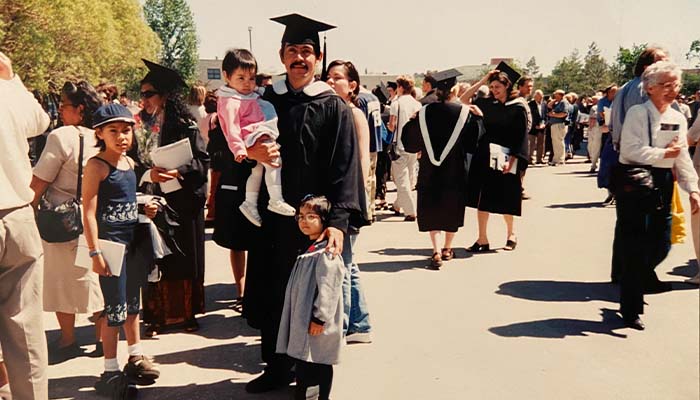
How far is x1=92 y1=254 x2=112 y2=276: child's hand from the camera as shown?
3652mm

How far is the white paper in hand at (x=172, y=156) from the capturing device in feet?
15.4

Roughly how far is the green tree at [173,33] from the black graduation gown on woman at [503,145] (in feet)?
146

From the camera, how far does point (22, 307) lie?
10.6ft

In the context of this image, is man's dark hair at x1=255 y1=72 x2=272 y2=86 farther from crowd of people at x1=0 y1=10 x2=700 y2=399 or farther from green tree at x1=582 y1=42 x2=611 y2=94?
green tree at x1=582 y1=42 x2=611 y2=94

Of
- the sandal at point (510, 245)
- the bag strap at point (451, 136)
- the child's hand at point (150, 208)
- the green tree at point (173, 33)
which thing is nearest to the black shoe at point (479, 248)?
the sandal at point (510, 245)

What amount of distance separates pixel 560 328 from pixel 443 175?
2.43 m

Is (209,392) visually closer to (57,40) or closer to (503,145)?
(503,145)

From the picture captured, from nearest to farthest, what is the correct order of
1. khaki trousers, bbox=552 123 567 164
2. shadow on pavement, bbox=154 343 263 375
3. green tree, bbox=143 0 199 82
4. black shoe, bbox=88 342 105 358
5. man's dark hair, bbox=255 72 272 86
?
1. shadow on pavement, bbox=154 343 263 375
2. black shoe, bbox=88 342 105 358
3. man's dark hair, bbox=255 72 272 86
4. khaki trousers, bbox=552 123 567 164
5. green tree, bbox=143 0 199 82

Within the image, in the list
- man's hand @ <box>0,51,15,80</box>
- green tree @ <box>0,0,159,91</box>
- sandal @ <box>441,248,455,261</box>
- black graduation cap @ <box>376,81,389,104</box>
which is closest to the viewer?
man's hand @ <box>0,51,15,80</box>

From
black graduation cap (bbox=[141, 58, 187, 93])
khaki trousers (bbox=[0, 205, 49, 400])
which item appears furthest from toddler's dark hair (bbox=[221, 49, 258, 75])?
khaki trousers (bbox=[0, 205, 49, 400])

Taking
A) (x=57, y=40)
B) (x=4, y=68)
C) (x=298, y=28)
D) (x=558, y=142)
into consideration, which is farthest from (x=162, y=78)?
(x=57, y=40)

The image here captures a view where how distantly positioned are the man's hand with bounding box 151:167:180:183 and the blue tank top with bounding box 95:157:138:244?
0.84 m

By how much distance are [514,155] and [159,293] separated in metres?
4.38

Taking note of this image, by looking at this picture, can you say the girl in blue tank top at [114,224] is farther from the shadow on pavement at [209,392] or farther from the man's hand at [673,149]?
the man's hand at [673,149]
